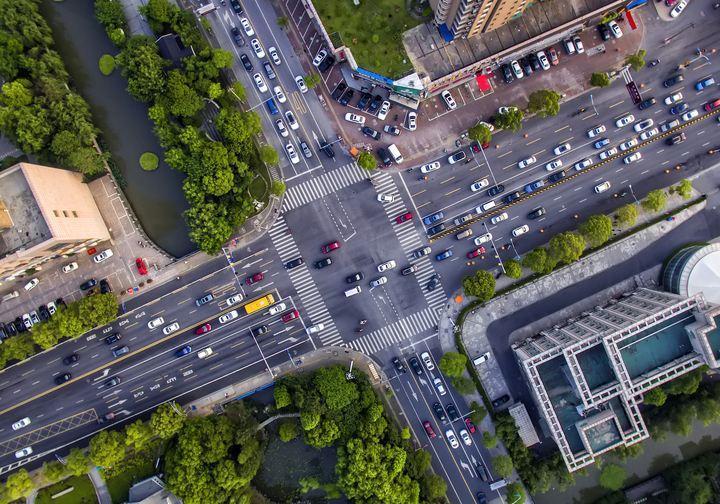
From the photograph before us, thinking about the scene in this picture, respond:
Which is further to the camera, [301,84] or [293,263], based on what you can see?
[301,84]

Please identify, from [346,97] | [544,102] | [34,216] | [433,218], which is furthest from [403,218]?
[34,216]

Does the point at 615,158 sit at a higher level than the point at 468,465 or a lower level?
higher

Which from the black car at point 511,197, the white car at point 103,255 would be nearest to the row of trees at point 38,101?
the white car at point 103,255

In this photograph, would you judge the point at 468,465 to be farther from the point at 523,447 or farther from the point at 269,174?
the point at 269,174

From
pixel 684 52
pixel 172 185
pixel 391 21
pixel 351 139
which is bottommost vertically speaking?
pixel 684 52

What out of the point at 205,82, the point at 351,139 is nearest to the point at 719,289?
the point at 351,139

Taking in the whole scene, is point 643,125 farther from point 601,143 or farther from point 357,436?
point 357,436
